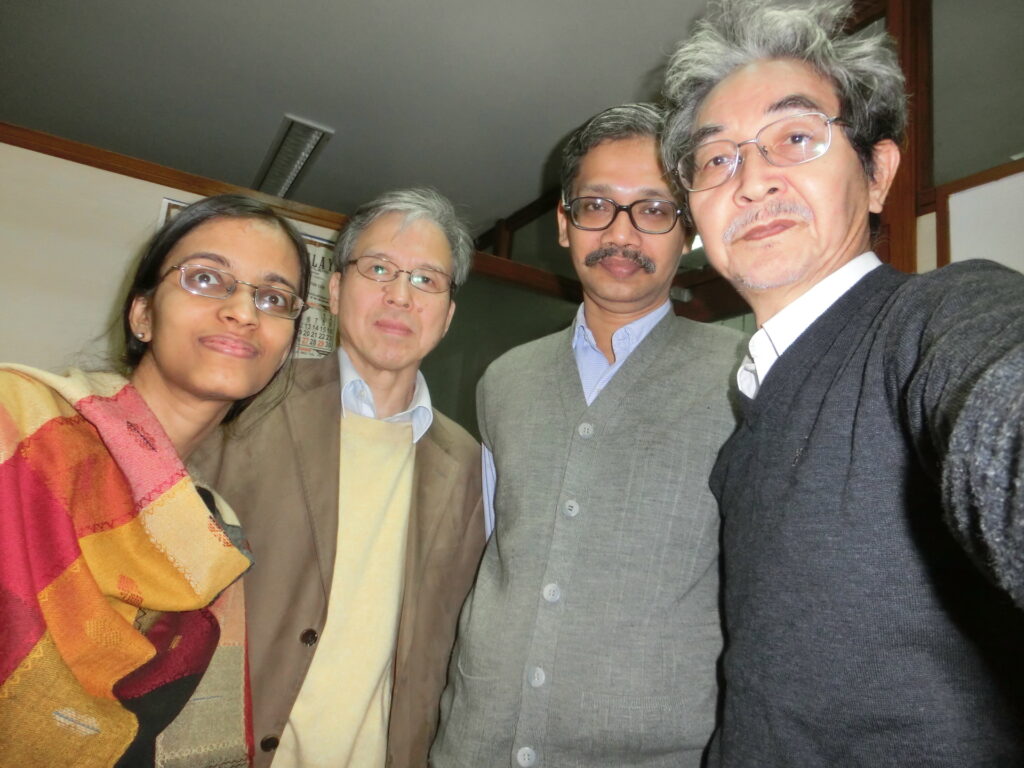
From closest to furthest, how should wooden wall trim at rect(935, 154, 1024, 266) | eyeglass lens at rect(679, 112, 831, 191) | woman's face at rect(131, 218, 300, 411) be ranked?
1. eyeglass lens at rect(679, 112, 831, 191)
2. woman's face at rect(131, 218, 300, 411)
3. wooden wall trim at rect(935, 154, 1024, 266)

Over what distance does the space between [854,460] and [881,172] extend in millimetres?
687

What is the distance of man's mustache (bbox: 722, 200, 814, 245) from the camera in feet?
3.21

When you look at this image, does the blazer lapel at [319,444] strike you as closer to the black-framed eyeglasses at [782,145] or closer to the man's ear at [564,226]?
the man's ear at [564,226]

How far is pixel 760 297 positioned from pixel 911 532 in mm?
478

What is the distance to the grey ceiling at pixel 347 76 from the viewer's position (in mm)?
2822

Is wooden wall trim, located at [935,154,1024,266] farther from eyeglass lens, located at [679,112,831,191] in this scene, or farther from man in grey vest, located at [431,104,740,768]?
eyeglass lens, located at [679,112,831,191]

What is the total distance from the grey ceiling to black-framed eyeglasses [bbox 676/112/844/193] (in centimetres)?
201

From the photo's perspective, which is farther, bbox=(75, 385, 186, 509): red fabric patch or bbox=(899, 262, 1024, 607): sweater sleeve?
bbox=(75, 385, 186, 509): red fabric patch

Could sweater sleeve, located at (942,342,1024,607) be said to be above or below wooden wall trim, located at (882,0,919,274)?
below

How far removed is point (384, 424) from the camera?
1637 mm

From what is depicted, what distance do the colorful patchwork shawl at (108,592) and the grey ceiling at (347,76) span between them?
98.0 inches

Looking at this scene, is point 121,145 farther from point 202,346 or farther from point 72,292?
point 202,346

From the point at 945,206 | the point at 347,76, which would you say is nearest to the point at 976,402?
the point at 945,206

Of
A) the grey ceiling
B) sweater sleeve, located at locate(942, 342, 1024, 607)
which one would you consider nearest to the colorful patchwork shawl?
sweater sleeve, located at locate(942, 342, 1024, 607)
